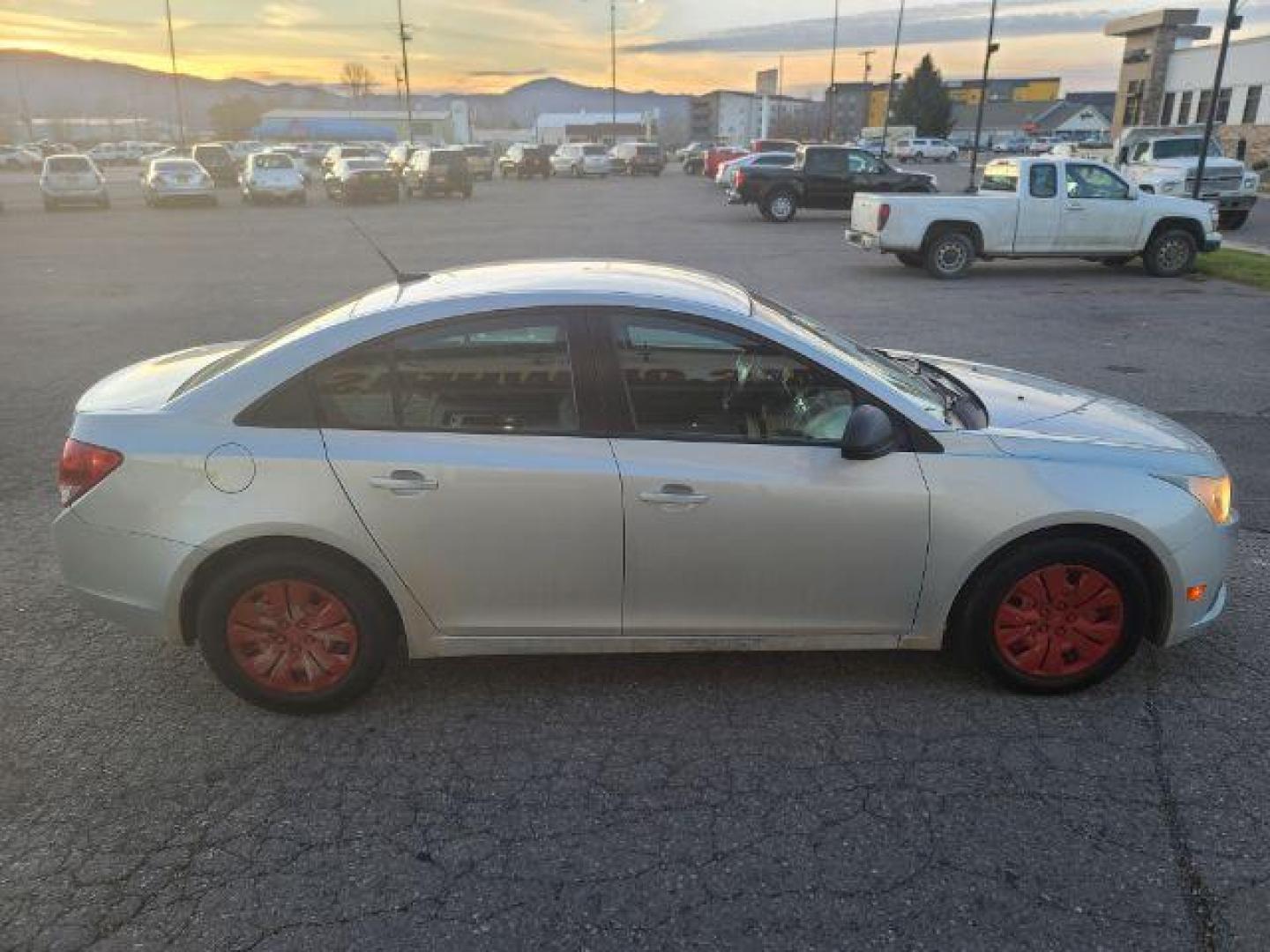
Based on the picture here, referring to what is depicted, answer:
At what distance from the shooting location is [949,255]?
15102 mm

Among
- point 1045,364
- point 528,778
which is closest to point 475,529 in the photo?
point 528,778

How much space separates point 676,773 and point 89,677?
232 centimetres

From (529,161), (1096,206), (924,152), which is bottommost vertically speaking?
(1096,206)

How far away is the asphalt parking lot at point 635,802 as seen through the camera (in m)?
2.55

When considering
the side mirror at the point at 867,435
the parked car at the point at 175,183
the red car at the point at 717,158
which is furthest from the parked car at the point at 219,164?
the side mirror at the point at 867,435

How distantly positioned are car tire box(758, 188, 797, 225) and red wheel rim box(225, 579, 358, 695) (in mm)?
22757

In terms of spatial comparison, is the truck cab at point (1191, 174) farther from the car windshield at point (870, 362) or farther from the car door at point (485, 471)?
the car door at point (485, 471)

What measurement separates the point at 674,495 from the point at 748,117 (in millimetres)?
164593

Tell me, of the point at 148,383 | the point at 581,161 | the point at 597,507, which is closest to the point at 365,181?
the point at 581,161

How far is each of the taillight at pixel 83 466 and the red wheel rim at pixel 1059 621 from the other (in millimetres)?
3133

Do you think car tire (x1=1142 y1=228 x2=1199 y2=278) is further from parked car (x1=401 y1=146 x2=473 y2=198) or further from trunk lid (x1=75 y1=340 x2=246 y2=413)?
parked car (x1=401 y1=146 x2=473 y2=198)

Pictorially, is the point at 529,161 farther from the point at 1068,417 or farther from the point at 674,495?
the point at 674,495

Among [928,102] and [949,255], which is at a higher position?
[928,102]

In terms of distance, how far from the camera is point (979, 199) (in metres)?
14.7
